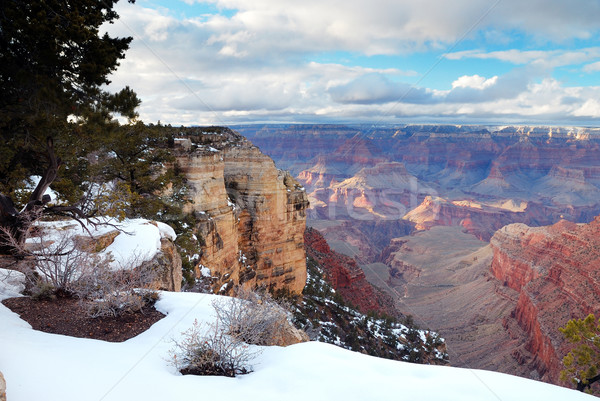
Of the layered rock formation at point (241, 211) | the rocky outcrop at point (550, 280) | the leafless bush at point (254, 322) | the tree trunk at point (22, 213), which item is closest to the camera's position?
the leafless bush at point (254, 322)

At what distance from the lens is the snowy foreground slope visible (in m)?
4.08

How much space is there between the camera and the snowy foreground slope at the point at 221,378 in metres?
4.08

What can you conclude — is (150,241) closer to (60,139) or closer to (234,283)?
(60,139)

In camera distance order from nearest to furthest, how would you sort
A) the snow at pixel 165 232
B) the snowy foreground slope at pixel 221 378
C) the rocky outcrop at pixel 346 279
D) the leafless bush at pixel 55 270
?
the snowy foreground slope at pixel 221 378 → the leafless bush at pixel 55 270 → the snow at pixel 165 232 → the rocky outcrop at pixel 346 279

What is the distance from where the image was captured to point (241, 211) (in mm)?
20406

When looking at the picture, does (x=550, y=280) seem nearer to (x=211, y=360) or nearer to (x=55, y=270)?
(x=211, y=360)

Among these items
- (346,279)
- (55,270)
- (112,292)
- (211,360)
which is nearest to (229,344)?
(211,360)

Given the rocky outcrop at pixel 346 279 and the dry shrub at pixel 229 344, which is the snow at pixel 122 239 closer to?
the dry shrub at pixel 229 344

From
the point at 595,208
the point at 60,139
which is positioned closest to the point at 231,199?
the point at 60,139

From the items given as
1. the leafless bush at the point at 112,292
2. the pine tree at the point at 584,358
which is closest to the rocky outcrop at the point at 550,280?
the pine tree at the point at 584,358

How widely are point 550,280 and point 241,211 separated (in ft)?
141

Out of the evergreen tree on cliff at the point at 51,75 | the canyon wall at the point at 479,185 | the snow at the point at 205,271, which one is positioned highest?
the evergreen tree on cliff at the point at 51,75

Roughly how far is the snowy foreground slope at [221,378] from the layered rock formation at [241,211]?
10119mm

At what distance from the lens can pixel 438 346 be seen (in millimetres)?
25203
